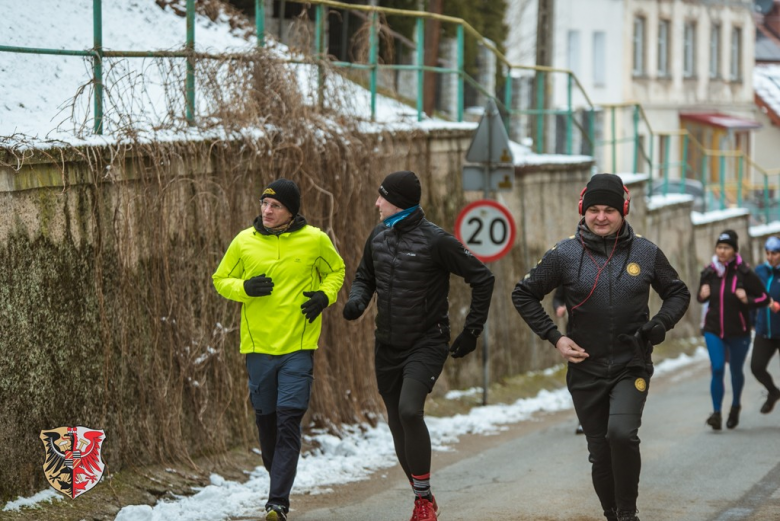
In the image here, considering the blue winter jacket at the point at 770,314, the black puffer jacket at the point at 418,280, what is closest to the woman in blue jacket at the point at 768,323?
the blue winter jacket at the point at 770,314

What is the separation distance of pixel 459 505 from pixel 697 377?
9.61m

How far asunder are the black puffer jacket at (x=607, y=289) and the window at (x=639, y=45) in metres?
38.7

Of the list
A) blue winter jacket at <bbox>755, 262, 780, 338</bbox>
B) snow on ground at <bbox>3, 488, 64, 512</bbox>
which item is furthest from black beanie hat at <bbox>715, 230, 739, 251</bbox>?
snow on ground at <bbox>3, 488, 64, 512</bbox>

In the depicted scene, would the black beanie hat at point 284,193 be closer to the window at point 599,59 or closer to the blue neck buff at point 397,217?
the blue neck buff at point 397,217

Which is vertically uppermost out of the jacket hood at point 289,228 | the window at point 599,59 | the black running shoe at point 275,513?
the window at point 599,59

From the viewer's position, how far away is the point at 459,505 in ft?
27.6

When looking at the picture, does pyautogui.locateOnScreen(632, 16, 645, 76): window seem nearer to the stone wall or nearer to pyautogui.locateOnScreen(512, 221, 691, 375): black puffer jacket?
the stone wall

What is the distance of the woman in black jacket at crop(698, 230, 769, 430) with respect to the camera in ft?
37.7

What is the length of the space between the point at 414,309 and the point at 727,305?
4.94 meters

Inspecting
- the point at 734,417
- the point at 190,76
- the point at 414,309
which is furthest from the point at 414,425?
the point at 734,417

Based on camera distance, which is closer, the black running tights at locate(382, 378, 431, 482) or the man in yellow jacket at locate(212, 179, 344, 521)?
the black running tights at locate(382, 378, 431, 482)

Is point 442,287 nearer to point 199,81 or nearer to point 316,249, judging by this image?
point 316,249

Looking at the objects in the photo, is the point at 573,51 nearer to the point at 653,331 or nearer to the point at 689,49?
the point at 689,49

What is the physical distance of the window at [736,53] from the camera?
50.1 metres
